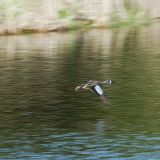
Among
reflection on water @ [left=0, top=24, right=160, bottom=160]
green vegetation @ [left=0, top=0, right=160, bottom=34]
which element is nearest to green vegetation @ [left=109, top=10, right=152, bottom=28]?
green vegetation @ [left=0, top=0, right=160, bottom=34]

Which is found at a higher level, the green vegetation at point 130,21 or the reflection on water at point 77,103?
the green vegetation at point 130,21

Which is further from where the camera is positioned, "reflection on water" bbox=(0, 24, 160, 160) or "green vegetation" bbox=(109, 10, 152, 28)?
"green vegetation" bbox=(109, 10, 152, 28)

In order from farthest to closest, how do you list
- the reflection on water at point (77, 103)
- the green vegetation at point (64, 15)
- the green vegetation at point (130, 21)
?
the green vegetation at point (130, 21) < the green vegetation at point (64, 15) < the reflection on water at point (77, 103)

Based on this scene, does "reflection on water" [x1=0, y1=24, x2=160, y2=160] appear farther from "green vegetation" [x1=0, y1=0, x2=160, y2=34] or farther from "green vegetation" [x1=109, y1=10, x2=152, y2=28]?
"green vegetation" [x1=109, y1=10, x2=152, y2=28]

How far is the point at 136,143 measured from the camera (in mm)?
23781

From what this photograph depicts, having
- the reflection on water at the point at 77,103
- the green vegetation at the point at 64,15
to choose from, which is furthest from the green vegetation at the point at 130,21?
the reflection on water at the point at 77,103

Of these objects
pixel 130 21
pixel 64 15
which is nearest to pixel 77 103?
pixel 64 15

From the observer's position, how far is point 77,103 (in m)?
30.7

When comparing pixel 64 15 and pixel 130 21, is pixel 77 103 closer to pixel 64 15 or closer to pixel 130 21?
pixel 64 15

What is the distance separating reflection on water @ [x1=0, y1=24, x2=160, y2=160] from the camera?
77.4ft

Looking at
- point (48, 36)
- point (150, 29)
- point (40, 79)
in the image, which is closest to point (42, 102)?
point (40, 79)

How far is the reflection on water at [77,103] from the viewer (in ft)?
77.4

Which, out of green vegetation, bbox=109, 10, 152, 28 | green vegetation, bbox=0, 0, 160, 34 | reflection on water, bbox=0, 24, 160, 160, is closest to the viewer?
reflection on water, bbox=0, 24, 160, 160

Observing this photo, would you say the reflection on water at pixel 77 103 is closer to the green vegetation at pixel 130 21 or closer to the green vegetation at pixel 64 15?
the green vegetation at pixel 64 15
